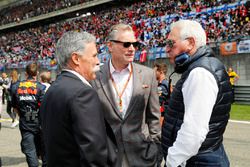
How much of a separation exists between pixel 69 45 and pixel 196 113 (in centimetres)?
90

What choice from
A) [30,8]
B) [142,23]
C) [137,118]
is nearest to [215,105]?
[137,118]

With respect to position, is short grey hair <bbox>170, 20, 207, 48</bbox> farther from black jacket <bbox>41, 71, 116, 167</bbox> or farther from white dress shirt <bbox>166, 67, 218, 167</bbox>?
black jacket <bbox>41, 71, 116, 167</bbox>

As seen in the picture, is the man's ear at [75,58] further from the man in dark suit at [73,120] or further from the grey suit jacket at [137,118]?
the grey suit jacket at [137,118]

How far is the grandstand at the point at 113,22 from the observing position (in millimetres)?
17439

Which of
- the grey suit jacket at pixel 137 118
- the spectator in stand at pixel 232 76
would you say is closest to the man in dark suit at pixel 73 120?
the grey suit jacket at pixel 137 118

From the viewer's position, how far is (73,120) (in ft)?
6.22

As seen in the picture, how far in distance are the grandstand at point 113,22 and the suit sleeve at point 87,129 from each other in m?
14.5

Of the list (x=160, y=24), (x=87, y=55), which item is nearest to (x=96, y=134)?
(x=87, y=55)

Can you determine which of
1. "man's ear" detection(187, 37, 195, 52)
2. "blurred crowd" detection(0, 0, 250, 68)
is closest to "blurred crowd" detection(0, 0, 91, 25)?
"blurred crowd" detection(0, 0, 250, 68)

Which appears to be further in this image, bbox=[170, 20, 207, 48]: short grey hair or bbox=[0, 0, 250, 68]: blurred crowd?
bbox=[0, 0, 250, 68]: blurred crowd

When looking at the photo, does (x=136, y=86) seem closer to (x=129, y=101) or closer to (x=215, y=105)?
(x=129, y=101)

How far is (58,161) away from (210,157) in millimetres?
1017

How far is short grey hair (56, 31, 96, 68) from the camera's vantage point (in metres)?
2.11

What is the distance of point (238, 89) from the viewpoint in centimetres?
1552
